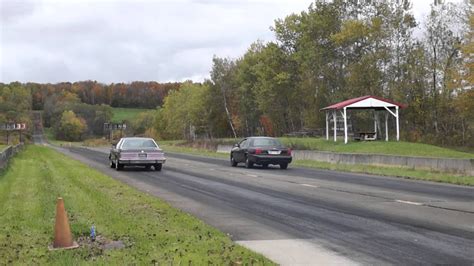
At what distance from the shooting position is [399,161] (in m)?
26.8

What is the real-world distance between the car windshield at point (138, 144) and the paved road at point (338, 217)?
6652 mm

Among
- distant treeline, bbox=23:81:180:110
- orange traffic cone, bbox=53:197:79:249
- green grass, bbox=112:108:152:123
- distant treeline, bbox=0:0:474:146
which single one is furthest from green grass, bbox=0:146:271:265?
distant treeline, bbox=23:81:180:110

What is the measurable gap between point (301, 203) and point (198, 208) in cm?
253

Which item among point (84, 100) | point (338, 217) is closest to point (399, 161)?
point (338, 217)

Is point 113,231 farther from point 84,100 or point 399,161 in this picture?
point 84,100

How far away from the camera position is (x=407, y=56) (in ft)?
188

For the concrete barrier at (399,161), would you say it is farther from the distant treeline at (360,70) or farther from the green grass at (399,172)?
the distant treeline at (360,70)

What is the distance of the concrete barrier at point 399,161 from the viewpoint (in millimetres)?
22422

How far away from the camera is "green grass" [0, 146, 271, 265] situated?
7238mm

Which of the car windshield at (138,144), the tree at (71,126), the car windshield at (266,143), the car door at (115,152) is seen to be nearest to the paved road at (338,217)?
the car windshield at (138,144)

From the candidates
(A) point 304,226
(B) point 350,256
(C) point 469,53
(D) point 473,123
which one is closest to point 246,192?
(A) point 304,226

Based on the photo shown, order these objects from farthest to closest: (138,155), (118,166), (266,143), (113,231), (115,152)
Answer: (266,143), (115,152), (118,166), (138,155), (113,231)

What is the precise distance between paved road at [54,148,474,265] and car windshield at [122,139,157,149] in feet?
21.8

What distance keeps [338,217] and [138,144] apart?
56.0 ft
